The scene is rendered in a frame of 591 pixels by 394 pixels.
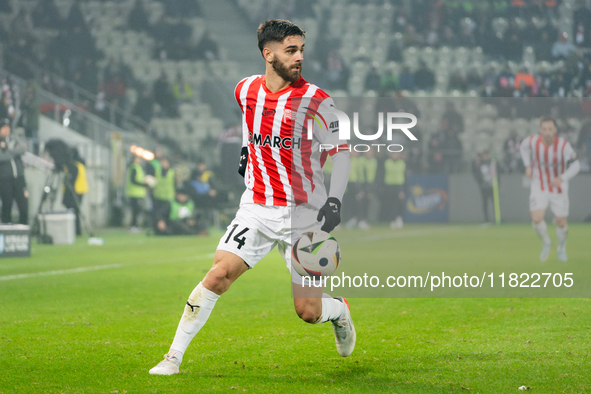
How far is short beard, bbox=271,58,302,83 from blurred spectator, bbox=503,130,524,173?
15.1 m

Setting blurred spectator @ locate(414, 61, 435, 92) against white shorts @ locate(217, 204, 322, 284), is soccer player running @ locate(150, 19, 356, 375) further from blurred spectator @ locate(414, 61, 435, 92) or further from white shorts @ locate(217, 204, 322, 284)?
blurred spectator @ locate(414, 61, 435, 92)

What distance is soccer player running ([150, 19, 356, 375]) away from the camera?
405 centimetres

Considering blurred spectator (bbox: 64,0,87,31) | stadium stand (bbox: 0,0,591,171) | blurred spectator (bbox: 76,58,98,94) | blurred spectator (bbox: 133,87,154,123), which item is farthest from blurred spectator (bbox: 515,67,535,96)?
blurred spectator (bbox: 64,0,87,31)

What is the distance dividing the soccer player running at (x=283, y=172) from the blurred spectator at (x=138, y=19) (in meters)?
19.7

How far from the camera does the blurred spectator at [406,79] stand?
71.1 feet

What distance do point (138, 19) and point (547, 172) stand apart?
16772 millimetres

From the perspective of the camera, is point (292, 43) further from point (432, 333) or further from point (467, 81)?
point (467, 81)

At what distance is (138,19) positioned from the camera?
75.3ft

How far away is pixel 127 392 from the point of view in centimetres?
358

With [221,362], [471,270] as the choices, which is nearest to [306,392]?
[221,362]

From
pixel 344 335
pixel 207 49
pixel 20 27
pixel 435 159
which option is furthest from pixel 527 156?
pixel 20 27

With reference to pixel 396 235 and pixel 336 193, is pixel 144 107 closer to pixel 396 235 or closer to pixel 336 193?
pixel 396 235

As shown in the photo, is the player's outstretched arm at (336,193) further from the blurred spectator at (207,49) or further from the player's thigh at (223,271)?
the blurred spectator at (207,49)

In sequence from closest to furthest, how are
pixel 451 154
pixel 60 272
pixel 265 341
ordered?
pixel 265 341 < pixel 60 272 < pixel 451 154
